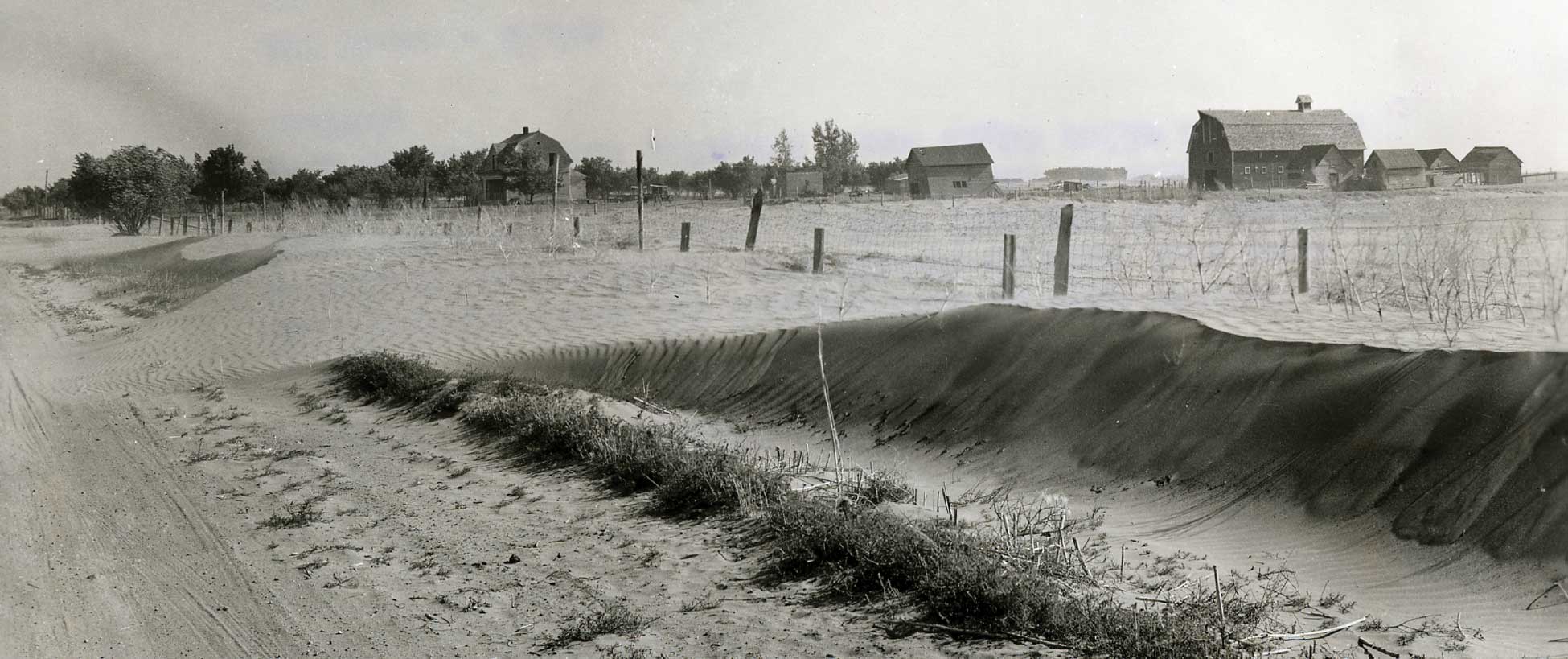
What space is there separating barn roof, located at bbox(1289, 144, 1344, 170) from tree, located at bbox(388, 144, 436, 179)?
154 ft

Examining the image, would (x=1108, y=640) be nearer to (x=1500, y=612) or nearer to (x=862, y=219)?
(x=1500, y=612)

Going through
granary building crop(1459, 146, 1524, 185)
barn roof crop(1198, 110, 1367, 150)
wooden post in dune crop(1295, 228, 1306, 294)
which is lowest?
wooden post in dune crop(1295, 228, 1306, 294)

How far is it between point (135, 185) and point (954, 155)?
44242 mm

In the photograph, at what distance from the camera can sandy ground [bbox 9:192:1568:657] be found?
5.23 meters

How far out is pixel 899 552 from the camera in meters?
5.80

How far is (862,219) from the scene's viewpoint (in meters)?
34.1

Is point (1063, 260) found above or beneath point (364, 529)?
above

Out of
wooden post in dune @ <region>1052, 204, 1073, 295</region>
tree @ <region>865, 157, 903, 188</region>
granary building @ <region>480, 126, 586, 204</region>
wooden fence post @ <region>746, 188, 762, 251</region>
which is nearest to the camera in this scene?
wooden post in dune @ <region>1052, 204, 1073, 295</region>

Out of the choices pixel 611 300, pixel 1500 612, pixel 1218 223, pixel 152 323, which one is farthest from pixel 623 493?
pixel 1218 223

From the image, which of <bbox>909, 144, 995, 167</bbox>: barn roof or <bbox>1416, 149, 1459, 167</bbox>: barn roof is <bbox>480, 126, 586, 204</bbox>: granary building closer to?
<bbox>909, 144, 995, 167</bbox>: barn roof

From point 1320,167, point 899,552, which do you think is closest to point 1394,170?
point 1320,167

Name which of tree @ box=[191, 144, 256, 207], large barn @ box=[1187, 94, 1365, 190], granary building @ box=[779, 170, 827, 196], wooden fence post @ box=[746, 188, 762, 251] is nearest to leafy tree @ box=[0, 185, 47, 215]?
tree @ box=[191, 144, 256, 207]

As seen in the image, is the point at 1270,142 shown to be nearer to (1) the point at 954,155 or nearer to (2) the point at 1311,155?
(2) the point at 1311,155

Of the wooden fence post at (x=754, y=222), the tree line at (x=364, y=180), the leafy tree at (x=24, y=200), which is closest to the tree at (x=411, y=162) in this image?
the tree line at (x=364, y=180)
